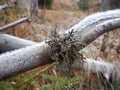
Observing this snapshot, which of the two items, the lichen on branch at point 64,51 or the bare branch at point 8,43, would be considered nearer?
the lichen on branch at point 64,51

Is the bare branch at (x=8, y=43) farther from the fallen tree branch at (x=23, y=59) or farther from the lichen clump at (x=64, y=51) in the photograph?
the lichen clump at (x=64, y=51)

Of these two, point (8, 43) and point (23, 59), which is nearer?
point (23, 59)

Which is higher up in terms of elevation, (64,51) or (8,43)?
(64,51)

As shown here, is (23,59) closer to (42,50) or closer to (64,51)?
(42,50)

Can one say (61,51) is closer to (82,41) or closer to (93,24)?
(82,41)

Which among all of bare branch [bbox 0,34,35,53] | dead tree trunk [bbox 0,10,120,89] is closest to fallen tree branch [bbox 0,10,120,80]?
dead tree trunk [bbox 0,10,120,89]

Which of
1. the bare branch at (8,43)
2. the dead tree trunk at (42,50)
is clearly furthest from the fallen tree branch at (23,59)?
the bare branch at (8,43)

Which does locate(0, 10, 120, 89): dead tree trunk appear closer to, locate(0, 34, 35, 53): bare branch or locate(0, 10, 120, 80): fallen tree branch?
locate(0, 10, 120, 80): fallen tree branch

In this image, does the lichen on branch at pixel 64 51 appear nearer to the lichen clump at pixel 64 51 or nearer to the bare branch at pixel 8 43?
the lichen clump at pixel 64 51

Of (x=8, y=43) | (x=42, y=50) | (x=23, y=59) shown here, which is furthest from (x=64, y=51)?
(x=8, y=43)
